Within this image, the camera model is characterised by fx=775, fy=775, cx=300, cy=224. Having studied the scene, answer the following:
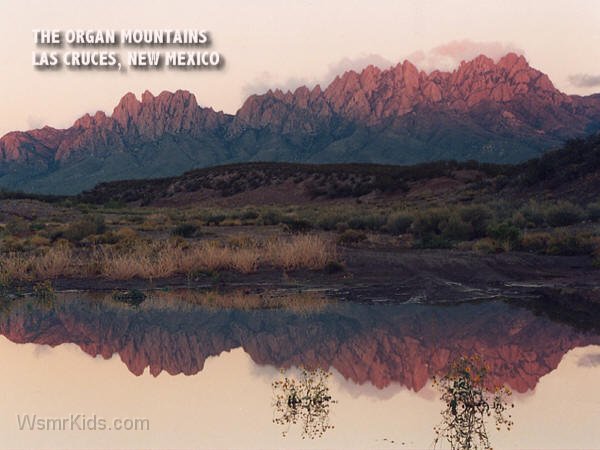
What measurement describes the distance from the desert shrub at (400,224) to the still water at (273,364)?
610 inches

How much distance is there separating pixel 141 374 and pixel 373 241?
1842cm

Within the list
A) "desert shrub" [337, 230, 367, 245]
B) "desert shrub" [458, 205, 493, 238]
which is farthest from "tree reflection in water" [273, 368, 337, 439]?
"desert shrub" [458, 205, 493, 238]

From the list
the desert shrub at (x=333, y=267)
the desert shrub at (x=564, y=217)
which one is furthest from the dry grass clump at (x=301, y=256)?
the desert shrub at (x=564, y=217)

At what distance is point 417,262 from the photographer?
23734mm

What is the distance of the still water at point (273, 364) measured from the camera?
32.2 feet

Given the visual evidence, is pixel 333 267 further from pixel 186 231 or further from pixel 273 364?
pixel 186 231

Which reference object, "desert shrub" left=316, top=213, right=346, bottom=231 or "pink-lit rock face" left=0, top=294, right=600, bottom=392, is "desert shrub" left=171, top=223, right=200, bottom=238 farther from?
"pink-lit rock face" left=0, top=294, right=600, bottom=392

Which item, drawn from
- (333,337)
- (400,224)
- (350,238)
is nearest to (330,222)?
(400,224)

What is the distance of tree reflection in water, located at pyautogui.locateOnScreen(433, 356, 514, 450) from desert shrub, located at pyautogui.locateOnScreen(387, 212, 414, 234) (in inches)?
893

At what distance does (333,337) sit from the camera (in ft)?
47.5

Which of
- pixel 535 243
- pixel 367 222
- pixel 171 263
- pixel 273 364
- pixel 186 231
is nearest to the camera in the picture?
pixel 273 364

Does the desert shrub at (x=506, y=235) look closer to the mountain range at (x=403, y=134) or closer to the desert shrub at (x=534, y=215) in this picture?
the desert shrub at (x=534, y=215)

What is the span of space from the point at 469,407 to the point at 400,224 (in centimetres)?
2413

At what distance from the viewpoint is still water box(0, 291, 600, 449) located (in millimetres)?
9820
